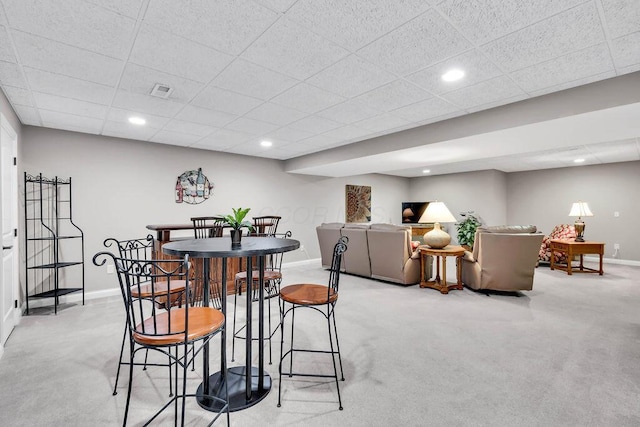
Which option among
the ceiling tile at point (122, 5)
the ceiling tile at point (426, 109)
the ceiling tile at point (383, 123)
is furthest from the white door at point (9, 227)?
the ceiling tile at point (426, 109)

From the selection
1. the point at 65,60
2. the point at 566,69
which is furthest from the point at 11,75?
the point at 566,69

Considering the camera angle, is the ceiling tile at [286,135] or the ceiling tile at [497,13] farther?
the ceiling tile at [286,135]

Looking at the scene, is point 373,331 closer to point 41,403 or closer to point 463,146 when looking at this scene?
point 41,403

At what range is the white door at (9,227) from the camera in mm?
2865

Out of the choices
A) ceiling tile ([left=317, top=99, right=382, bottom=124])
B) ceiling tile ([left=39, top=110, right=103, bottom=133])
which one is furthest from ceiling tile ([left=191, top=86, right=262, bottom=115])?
ceiling tile ([left=39, top=110, right=103, bottom=133])

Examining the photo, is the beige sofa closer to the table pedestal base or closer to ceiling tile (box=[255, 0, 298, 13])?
the table pedestal base

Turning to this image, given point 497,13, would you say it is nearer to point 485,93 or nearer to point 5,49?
point 485,93

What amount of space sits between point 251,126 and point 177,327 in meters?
3.03

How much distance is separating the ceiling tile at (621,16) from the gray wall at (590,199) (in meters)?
6.84

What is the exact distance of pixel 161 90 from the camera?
2.85 m

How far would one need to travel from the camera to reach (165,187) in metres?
5.04

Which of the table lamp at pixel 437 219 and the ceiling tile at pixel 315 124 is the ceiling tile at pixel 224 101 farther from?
the table lamp at pixel 437 219

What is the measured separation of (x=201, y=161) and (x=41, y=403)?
161 inches

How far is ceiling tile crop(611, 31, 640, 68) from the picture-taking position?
206 cm
